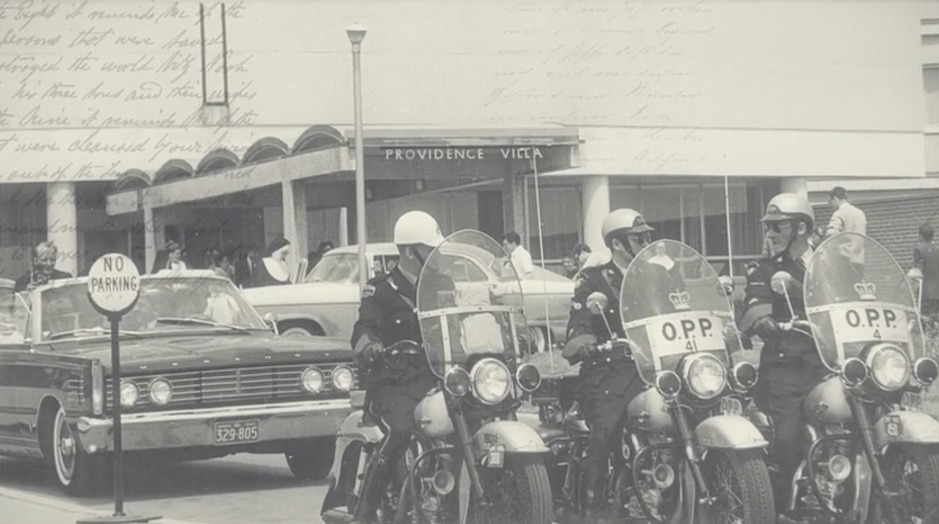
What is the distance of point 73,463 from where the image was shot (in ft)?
38.7

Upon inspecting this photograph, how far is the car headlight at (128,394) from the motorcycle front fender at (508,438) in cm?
399

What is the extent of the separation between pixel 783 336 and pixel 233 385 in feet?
14.9

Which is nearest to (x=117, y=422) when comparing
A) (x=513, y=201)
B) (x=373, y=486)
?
(x=373, y=486)

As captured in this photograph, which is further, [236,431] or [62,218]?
[62,218]

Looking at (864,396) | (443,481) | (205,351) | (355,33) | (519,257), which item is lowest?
(443,481)

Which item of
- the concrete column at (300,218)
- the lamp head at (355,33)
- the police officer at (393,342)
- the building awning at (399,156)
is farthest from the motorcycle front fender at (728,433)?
the concrete column at (300,218)

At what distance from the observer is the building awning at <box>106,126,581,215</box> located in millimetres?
27141

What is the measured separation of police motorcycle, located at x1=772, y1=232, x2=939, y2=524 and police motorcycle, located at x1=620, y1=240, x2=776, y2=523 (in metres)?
0.33

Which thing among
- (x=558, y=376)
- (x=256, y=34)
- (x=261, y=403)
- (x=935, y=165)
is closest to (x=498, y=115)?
(x=256, y=34)

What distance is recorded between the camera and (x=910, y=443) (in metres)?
8.00

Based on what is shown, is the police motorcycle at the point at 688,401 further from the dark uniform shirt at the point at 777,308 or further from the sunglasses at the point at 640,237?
the sunglasses at the point at 640,237

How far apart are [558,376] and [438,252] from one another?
112 centimetres

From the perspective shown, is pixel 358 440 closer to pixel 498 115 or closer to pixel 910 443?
pixel 910 443

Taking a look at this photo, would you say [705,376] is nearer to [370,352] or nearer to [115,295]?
[370,352]
